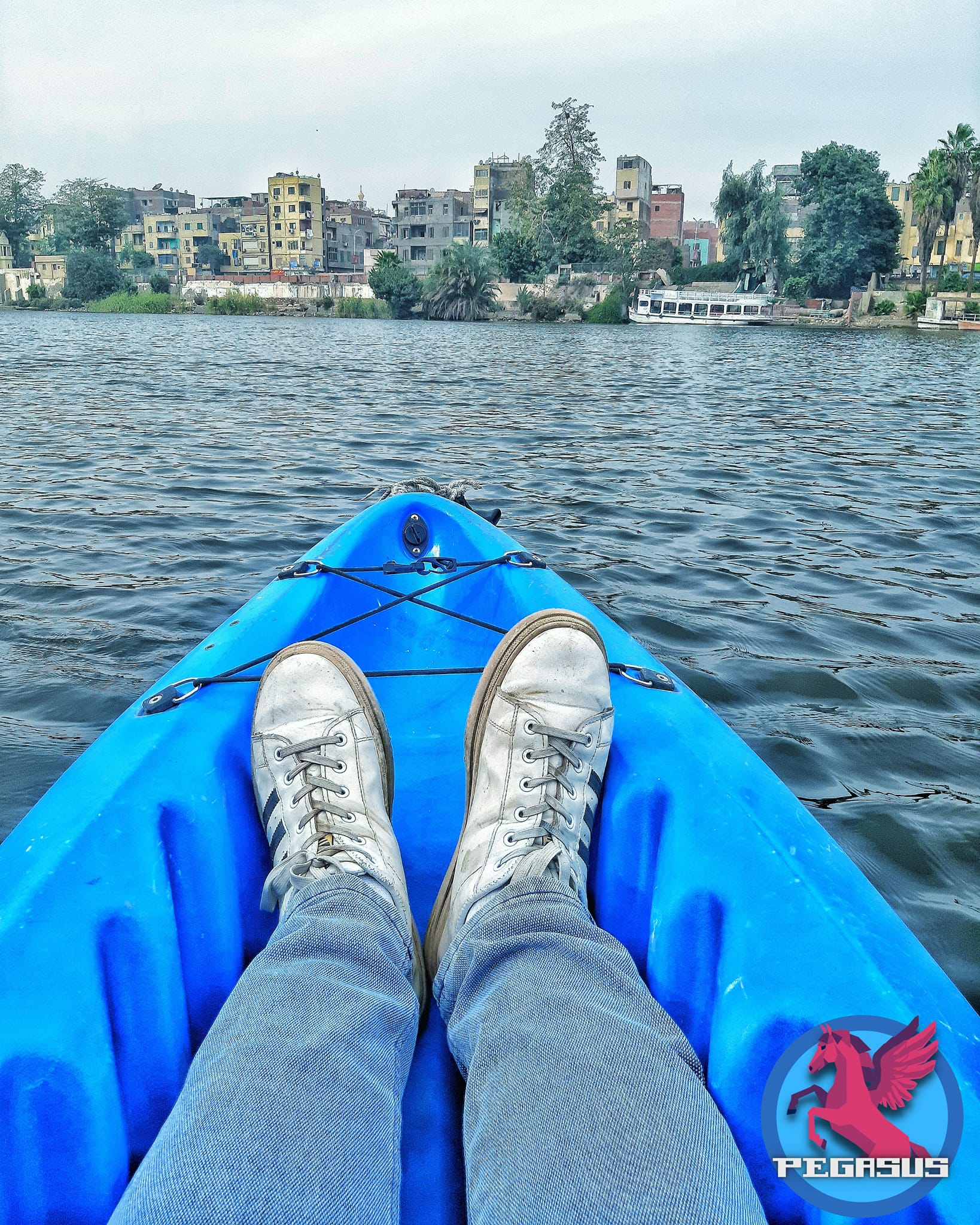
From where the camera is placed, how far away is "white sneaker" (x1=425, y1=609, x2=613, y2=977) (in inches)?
57.6

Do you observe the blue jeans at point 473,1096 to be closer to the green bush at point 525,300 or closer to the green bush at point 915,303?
the green bush at point 915,303

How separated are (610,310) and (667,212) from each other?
125 ft

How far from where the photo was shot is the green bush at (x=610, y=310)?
1859 inches

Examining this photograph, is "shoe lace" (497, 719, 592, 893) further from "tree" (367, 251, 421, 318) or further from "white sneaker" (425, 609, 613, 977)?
"tree" (367, 251, 421, 318)

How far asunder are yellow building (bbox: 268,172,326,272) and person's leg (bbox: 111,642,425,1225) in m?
78.0

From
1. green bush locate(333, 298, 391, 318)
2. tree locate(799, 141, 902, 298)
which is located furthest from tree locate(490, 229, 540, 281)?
tree locate(799, 141, 902, 298)

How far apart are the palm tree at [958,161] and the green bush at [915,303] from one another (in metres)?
2.98

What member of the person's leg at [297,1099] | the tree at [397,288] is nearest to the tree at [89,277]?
the tree at [397,288]

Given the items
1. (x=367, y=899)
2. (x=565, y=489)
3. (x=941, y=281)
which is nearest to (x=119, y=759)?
(x=367, y=899)

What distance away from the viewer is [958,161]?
44000 millimetres

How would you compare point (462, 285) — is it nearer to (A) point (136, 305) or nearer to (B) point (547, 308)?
(B) point (547, 308)

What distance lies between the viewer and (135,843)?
4.57 ft

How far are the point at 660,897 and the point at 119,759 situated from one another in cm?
100

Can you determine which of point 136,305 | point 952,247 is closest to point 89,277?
point 136,305
